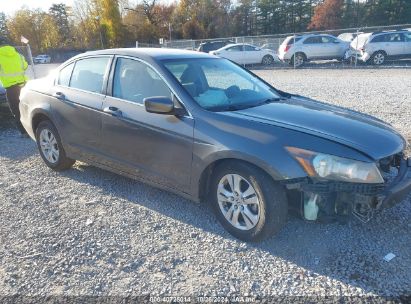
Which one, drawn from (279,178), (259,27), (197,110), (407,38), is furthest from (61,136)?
(259,27)

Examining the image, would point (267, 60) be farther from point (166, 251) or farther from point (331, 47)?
point (166, 251)

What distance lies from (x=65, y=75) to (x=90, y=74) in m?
0.60

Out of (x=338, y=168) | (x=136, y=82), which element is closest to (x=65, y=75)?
(x=136, y=82)

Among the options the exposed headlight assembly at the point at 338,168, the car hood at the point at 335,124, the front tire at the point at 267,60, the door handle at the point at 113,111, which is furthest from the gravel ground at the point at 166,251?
the front tire at the point at 267,60

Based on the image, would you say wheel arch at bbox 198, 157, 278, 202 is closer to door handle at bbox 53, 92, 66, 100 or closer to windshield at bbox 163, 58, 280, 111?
windshield at bbox 163, 58, 280, 111

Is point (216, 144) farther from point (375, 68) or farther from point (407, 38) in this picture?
point (407, 38)

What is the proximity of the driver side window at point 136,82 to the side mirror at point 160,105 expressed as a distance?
20 centimetres

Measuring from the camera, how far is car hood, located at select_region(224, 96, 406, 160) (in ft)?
10.1

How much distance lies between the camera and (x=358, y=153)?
2947mm

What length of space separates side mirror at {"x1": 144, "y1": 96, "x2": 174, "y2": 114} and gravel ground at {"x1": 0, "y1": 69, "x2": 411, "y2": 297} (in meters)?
1.14

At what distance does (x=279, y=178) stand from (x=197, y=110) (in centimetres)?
103

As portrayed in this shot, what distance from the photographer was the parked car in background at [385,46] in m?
18.8

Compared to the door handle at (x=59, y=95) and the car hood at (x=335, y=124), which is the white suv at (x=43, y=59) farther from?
the car hood at (x=335, y=124)

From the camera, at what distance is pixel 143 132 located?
12.6 feet
